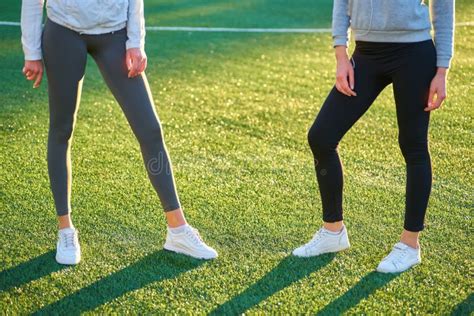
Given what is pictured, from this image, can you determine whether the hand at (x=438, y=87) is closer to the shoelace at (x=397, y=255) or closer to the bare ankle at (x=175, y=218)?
Answer: the shoelace at (x=397, y=255)

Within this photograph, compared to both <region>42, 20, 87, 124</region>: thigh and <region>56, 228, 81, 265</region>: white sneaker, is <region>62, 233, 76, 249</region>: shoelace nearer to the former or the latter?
<region>56, 228, 81, 265</region>: white sneaker

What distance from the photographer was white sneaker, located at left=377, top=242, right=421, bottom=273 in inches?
140

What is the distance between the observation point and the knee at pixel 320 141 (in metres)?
3.46

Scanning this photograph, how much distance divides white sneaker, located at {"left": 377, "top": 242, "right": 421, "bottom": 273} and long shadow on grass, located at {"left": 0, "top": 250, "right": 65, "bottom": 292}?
1380 millimetres

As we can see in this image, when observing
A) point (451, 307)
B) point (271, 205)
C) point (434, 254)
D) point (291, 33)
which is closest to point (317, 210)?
point (271, 205)

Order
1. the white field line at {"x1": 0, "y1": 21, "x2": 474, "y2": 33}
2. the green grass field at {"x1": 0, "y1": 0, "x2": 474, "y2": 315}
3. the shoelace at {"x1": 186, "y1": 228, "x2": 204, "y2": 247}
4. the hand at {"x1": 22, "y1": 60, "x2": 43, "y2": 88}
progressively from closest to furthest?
the green grass field at {"x1": 0, "y1": 0, "x2": 474, "y2": 315} → the hand at {"x1": 22, "y1": 60, "x2": 43, "y2": 88} → the shoelace at {"x1": 186, "y1": 228, "x2": 204, "y2": 247} → the white field line at {"x1": 0, "y1": 21, "x2": 474, "y2": 33}

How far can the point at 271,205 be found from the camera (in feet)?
14.1

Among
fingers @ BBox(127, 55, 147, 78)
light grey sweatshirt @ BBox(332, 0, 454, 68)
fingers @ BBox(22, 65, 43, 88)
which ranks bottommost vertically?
fingers @ BBox(22, 65, 43, 88)

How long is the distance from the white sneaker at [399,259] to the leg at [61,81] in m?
1.45

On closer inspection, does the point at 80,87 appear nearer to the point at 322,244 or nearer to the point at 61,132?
the point at 61,132

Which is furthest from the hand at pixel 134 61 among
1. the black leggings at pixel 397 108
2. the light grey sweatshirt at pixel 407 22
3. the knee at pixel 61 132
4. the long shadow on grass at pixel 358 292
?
the long shadow on grass at pixel 358 292

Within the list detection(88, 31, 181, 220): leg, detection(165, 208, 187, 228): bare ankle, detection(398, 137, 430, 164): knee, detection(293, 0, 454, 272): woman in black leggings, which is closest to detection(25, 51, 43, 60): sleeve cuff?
detection(88, 31, 181, 220): leg

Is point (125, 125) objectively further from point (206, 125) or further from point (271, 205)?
point (271, 205)

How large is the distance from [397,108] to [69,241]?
5.00 ft
